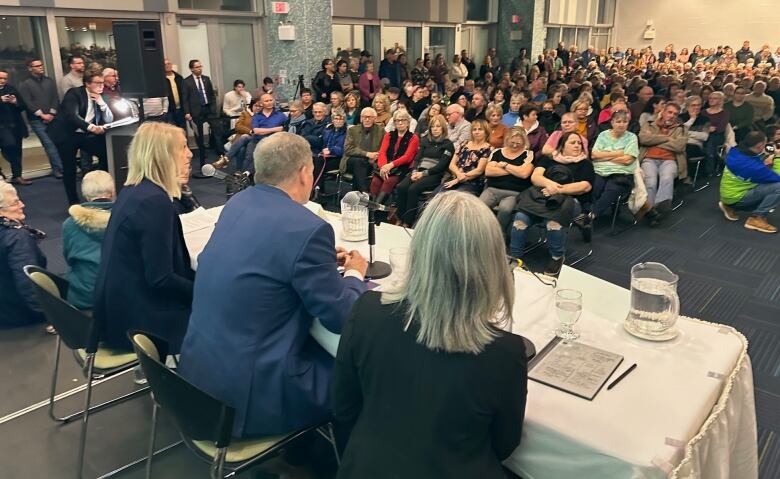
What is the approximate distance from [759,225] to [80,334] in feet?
18.8

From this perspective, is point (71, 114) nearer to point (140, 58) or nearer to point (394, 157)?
point (140, 58)

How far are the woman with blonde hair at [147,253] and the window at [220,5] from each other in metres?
7.42

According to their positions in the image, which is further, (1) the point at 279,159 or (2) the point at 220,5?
(2) the point at 220,5

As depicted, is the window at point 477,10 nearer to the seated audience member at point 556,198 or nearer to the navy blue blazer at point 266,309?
the seated audience member at point 556,198

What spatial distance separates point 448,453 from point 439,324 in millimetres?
314

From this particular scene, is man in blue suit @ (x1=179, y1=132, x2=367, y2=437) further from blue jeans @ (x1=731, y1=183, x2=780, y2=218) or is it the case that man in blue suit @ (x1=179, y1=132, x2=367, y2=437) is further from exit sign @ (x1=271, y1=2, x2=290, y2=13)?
exit sign @ (x1=271, y1=2, x2=290, y2=13)

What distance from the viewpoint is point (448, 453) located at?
1424 millimetres

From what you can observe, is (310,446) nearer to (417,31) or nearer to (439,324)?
(439,324)

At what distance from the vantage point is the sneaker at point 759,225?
5547mm

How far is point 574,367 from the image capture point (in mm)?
1780

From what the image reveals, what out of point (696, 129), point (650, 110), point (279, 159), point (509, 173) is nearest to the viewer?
point (279, 159)

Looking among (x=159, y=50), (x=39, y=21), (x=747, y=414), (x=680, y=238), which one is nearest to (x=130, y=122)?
(x=159, y=50)

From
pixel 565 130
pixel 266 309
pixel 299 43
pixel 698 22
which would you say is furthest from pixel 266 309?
pixel 698 22

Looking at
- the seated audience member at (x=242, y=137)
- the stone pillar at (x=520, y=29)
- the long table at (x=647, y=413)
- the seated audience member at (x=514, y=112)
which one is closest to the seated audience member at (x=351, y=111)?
the seated audience member at (x=242, y=137)
